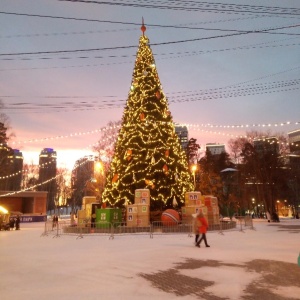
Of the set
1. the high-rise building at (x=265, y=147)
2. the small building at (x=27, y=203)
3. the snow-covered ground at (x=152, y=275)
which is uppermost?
the high-rise building at (x=265, y=147)

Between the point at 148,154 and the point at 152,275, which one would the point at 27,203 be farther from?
the point at 152,275

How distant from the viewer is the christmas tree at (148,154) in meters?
23.4

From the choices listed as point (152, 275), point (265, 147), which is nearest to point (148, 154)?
point (152, 275)

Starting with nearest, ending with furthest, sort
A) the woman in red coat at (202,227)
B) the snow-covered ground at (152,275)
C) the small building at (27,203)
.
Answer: the snow-covered ground at (152,275) < the woman in red coat at (202,227) < the small building at (27,203)

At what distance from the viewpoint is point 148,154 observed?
23531 millimetres

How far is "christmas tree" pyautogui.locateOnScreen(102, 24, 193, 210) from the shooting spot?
23391 millimetres

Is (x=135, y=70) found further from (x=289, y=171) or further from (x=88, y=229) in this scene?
(x=289, y=171)

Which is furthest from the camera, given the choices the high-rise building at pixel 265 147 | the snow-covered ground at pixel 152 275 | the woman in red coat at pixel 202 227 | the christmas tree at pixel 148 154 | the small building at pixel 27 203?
the small building at pixel 27 203

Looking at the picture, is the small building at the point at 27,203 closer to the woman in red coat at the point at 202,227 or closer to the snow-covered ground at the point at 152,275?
the woman in red coat at the point at 202,227

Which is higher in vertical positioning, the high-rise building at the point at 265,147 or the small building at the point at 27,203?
the high-rise building at the point at 265,147

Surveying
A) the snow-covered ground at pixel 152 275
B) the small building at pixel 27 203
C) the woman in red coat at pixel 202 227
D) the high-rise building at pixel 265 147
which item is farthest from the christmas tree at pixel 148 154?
the small building at pixel 27 203

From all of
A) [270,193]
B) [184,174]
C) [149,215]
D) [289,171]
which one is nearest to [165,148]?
[184,174]

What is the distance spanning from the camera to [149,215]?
22.1 metres

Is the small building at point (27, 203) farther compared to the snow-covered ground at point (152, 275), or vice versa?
the small building at point (27, 203)
